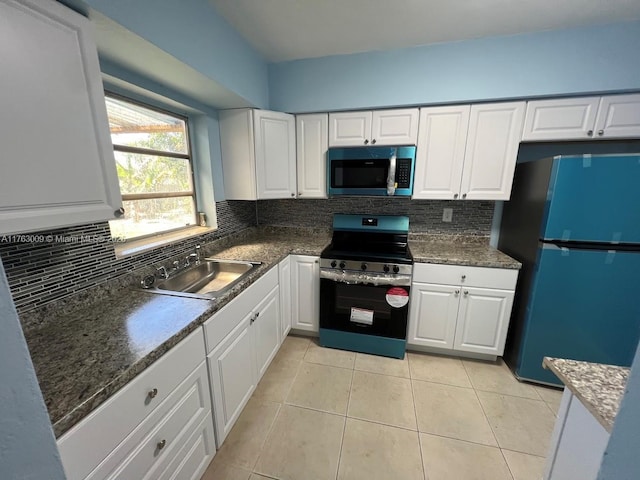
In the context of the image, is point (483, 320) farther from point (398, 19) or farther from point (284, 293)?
point (398, 19)

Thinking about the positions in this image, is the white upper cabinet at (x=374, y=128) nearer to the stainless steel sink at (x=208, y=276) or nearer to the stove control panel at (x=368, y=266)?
the stove control panel at (x=368, y=266)

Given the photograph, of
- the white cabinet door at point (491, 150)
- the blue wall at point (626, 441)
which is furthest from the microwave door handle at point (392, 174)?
the blue wall at point (626, 441)

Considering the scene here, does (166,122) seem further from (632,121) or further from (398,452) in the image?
(632,121)

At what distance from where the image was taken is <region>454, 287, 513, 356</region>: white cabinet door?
78.3 inches

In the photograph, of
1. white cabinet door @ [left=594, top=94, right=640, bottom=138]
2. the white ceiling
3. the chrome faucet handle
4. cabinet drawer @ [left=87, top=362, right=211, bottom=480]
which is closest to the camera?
cabinet drawer @ [left=87, top=362, right=211, bottom=480]

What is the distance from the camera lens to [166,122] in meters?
1.90

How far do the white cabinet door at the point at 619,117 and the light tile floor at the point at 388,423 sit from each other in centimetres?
190

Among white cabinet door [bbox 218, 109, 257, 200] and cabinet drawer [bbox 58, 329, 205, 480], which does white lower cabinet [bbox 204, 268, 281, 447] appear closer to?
cabinet drawer [bbox 58, 329, 205, 480]

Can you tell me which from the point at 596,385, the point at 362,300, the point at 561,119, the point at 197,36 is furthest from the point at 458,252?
the point at 197,36

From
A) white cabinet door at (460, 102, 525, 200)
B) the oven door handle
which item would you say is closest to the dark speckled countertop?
the oven door handle

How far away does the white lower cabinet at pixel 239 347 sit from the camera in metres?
1.30

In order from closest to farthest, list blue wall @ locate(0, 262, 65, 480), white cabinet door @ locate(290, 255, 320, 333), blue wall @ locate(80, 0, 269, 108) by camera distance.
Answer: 1. blue wall @ locate(0, 262, 65, 480)
2. blue wall @ locate(80, 0, 269, 108)
3. white cabinet door @ locate(290, 255, 320, 333)

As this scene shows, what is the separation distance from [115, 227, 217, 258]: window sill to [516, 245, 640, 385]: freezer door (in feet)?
8.38

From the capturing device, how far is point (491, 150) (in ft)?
6.53
